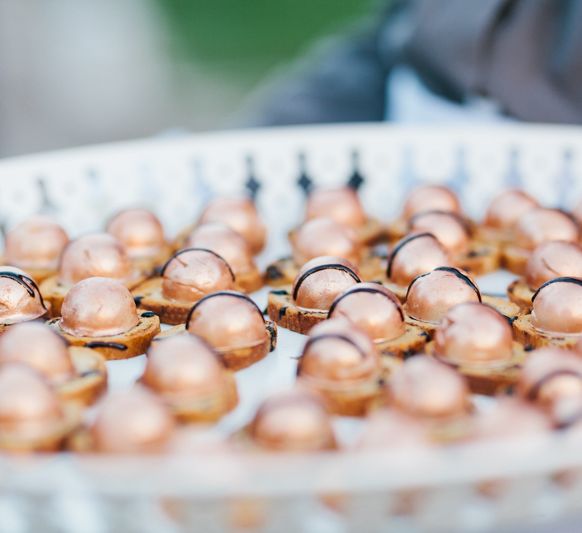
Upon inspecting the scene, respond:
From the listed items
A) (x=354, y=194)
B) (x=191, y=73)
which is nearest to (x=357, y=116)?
(x=354, y=194)

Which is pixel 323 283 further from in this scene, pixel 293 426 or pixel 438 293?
pixel 293 426

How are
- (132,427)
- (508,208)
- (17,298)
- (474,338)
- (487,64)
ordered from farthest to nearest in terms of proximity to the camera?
(487,64), (508,208), (17,298), (474,338), (132,427)

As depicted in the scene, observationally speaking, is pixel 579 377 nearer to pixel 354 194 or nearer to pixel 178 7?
pixel 354 194

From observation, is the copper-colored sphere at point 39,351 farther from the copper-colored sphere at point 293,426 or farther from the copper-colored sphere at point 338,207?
the copper-colored sphere at point 338,207

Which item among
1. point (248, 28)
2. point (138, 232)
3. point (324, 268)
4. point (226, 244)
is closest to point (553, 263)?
point (324, 268)

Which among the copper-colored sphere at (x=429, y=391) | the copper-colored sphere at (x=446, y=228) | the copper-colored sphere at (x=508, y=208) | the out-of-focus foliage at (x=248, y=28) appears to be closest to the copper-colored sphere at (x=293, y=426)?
the copper-colored sphere at (x=429, y=391)
